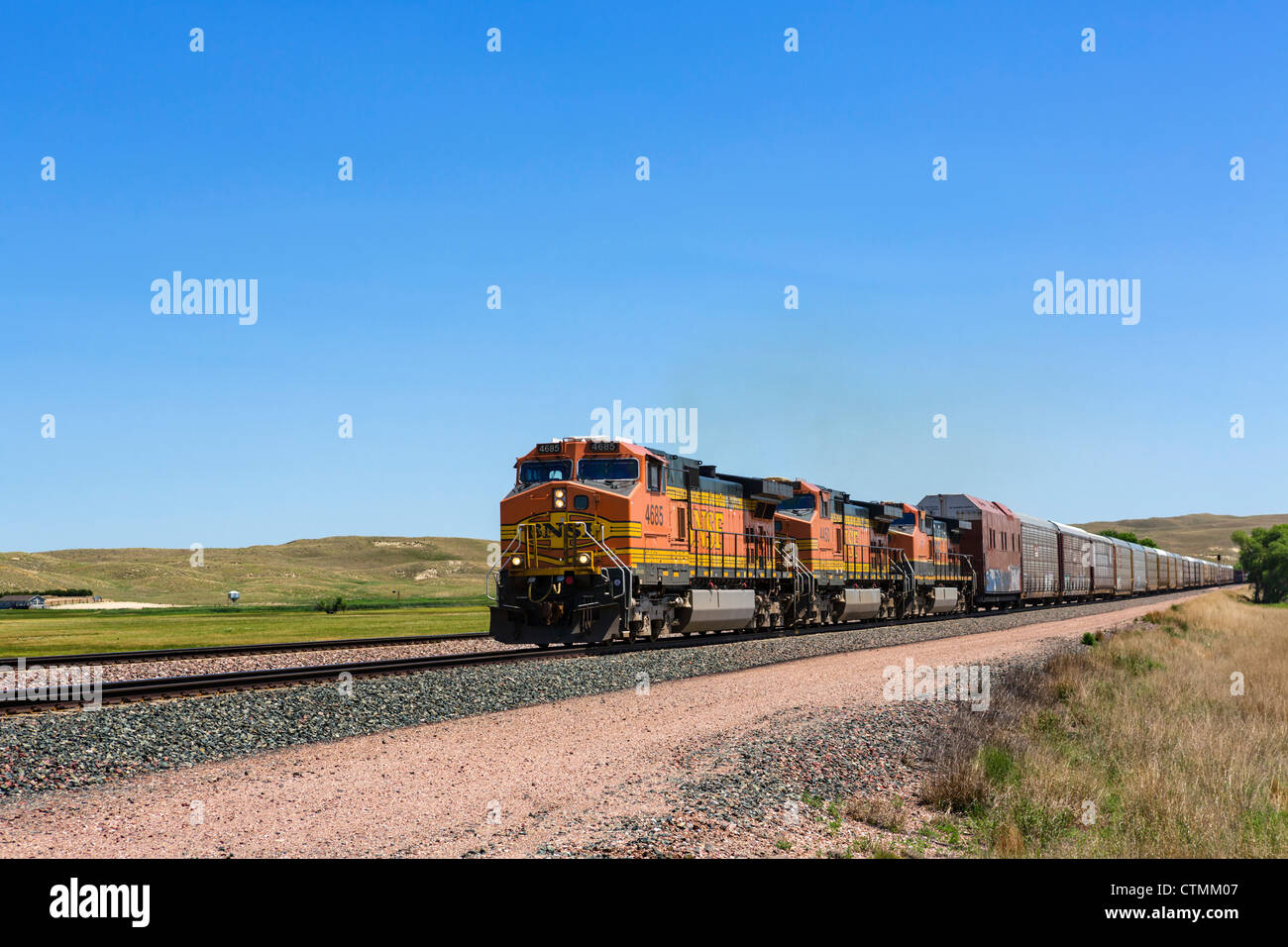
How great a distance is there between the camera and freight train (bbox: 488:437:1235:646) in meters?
23.4

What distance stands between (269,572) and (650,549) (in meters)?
118

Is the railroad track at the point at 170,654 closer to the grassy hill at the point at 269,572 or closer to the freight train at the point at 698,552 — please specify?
the freight train at the point at 698,552

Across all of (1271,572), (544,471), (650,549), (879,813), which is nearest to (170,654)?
(544,471)

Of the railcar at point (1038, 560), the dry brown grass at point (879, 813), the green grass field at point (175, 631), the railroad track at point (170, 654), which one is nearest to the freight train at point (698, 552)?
the railroad track at point (170, 654)

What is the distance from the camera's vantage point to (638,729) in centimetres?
1348

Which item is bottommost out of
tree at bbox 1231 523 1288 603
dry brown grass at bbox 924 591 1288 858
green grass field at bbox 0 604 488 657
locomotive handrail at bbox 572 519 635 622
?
tree at bbox 1231 523 1288 603

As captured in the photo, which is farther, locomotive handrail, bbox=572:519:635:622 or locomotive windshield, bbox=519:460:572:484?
locomotive windshield, bbox=519:460:572:484

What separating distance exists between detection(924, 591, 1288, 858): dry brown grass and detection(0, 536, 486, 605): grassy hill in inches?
2898

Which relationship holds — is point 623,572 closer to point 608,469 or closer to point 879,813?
point 608,469

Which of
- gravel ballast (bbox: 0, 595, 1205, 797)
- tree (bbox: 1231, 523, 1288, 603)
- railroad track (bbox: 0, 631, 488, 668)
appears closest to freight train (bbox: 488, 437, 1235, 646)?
gravel ballast (bbox: 0, 595, 1205, 797)

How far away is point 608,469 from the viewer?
24422mm

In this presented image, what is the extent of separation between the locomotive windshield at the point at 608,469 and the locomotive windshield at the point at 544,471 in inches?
15.0

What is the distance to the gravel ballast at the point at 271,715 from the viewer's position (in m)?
11.1

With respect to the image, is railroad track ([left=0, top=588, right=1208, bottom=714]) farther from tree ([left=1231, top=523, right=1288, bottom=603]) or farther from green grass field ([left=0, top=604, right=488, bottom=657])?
tree ([left=1231, top=523, right=1288, bottom=603])
